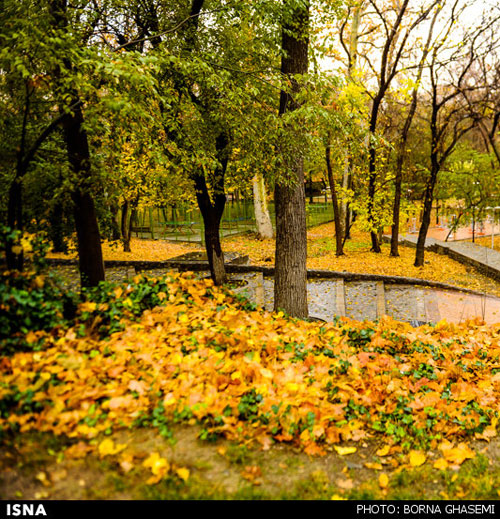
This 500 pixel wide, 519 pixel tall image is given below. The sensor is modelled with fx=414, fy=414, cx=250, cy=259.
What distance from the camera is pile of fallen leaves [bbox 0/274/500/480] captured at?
3064 millimetres

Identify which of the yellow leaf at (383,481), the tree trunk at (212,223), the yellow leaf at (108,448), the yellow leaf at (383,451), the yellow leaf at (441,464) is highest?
the tree trunk at (212,223)

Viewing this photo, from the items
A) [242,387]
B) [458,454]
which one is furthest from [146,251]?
[458,454]

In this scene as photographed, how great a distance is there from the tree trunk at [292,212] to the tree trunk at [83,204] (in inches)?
125

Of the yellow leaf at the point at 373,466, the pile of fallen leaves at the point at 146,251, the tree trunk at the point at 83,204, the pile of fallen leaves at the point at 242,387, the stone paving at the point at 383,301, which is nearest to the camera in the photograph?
the pile of fallen leaves at the point at 242,387

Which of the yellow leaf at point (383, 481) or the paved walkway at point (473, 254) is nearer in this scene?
the yellow leaf at point (383, 481)

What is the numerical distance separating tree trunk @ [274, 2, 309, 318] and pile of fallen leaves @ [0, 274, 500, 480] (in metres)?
2.12

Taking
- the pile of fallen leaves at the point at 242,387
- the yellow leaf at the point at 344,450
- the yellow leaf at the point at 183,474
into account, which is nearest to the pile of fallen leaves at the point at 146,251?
the pile of fallen leaves at the point at 242,387

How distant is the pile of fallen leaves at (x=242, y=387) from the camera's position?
3.06 metres

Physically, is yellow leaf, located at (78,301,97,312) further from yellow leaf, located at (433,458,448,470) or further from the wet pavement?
the wet pavement

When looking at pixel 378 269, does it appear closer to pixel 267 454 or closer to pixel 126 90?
pixel 126 90

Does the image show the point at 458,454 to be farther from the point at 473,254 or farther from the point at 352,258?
the point at 473,254

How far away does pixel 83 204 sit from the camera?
646 centimetres

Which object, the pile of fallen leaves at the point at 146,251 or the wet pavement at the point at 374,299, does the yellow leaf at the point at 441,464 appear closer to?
the wet pavement at the point at 374,299

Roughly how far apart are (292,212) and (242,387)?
4.34 m
